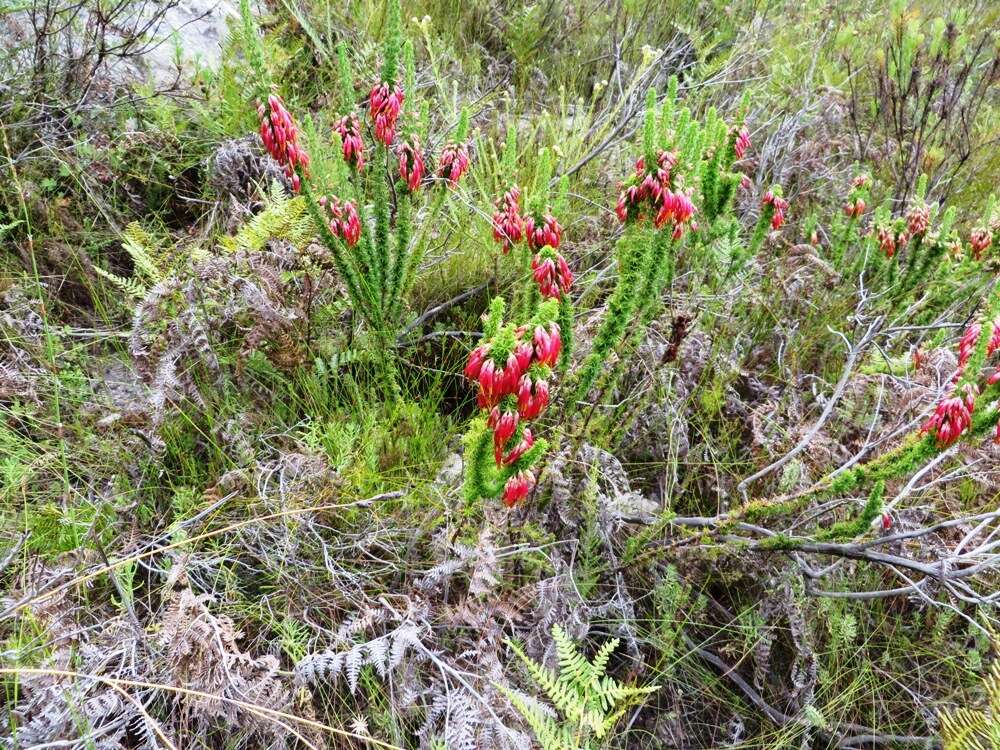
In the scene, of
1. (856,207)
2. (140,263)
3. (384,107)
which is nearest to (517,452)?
(384,107)

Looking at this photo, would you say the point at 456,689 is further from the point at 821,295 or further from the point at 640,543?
the point at 821,295

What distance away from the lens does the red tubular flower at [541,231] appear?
2.07 metres

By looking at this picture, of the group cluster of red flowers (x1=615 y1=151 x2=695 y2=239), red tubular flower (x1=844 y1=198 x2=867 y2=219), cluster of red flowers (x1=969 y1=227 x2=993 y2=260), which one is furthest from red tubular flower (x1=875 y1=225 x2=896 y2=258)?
cluster of red flowers (x1=615 y1=151 x2=695 y2=239)

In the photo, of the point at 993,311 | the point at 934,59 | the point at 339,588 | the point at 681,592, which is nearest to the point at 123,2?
the point at 339,588

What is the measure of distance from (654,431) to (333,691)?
1547 mm

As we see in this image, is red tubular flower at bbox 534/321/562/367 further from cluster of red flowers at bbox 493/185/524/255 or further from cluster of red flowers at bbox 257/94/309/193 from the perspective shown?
cluster of red flowers at bbox 257/94/309/193

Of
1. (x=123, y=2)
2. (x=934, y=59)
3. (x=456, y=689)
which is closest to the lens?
(x=456, y=689)

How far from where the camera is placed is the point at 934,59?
4301mm

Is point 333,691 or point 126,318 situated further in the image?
point 126,318

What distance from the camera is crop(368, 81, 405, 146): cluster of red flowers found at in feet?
7.02

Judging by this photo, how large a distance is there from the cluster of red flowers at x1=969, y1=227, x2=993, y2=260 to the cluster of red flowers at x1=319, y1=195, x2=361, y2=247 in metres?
2.89

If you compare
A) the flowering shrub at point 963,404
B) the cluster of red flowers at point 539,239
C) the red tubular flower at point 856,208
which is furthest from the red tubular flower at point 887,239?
the cluster of red flowers at point 539,239

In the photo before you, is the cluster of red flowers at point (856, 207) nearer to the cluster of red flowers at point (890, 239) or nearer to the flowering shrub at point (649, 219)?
the cluster of red flowers at point (890, 239)

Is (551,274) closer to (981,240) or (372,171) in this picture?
(372,171)
